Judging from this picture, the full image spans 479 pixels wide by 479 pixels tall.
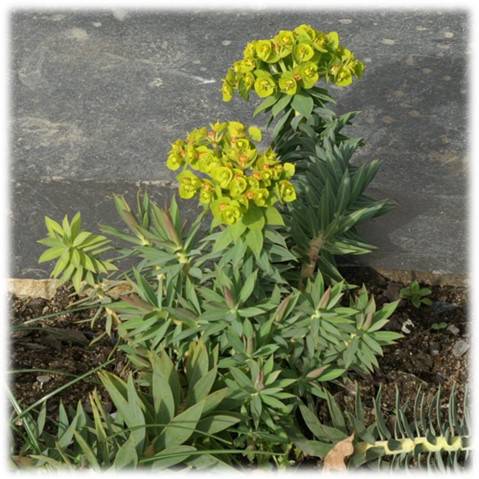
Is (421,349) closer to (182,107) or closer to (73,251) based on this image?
(73,251)

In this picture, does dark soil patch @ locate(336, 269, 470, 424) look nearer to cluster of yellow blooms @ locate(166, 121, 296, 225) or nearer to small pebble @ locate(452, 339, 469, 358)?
small pebble @ locate(452, 339, 469, 358)

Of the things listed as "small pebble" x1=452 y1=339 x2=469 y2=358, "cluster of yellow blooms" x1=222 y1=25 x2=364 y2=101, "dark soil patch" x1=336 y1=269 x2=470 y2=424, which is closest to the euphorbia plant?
"cluster of yellow blooms" x1=222 y1=25 x2=364 y2=101

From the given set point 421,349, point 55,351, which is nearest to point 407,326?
point 421,349

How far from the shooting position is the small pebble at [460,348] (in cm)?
244

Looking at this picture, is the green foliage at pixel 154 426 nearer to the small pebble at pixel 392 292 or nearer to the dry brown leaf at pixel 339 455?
the dry brown leaf at pixel 339 455

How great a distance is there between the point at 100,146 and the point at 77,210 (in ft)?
1.15

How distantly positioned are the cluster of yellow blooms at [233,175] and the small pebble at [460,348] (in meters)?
0.89

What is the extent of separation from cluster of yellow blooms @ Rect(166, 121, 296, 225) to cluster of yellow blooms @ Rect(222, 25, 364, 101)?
222mm

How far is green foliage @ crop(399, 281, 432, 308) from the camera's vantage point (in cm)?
256

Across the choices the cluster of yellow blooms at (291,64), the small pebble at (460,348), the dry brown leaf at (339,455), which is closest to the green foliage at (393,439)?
the dry brown leaf at (339,455)

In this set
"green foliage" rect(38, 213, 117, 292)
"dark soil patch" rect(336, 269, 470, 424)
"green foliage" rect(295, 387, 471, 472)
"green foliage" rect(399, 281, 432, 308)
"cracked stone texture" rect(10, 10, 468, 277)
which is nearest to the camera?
"green foliage" rect(295, 387, 471, 472)

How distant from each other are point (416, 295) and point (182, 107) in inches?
45.7

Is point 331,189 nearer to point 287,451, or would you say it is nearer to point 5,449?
point 287,451

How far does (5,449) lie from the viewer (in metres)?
2.03
